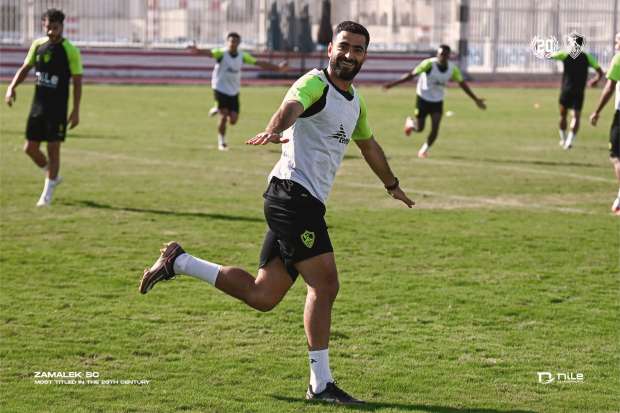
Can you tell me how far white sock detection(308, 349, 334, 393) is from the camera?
7.05m

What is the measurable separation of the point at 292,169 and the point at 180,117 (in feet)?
78.7

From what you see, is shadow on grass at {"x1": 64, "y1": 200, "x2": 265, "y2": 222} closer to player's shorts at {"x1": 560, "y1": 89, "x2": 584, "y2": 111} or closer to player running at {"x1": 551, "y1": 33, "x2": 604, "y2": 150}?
player running at {"x1": 551, "y1": 33, "x2": 604, "y2": 150}

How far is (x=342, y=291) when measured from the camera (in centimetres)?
1030

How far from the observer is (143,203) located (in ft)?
51.4

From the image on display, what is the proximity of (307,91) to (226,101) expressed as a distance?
17.5 meters

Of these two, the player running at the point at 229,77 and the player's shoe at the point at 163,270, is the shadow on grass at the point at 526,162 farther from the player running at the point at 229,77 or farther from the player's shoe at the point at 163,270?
the player's shoe at the point at 163,270

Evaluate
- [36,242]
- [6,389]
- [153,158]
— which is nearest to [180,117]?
[153,158]

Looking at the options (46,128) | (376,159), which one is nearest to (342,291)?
(376,159)

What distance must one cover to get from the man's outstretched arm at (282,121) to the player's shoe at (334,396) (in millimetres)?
1523

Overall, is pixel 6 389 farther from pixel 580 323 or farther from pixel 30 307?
pixel 580 323

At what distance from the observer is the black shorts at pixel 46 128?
49.5 feet

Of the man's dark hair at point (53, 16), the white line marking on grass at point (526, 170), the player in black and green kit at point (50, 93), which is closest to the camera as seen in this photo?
the man's dark hair at point (53, 16)

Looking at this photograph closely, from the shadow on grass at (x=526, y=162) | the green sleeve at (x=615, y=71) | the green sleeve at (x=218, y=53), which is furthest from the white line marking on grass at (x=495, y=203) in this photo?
the green sleeve at (x=218, y=53)

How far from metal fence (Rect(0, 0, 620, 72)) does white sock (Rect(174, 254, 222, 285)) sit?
44543 mm
